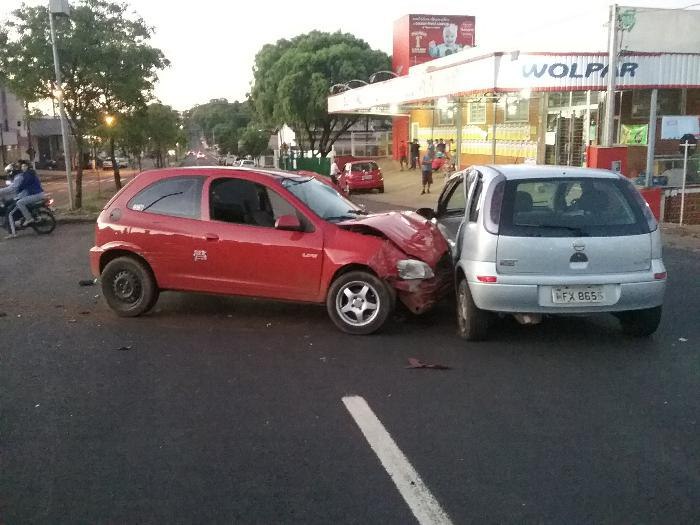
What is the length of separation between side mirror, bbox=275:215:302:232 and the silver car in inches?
67.8

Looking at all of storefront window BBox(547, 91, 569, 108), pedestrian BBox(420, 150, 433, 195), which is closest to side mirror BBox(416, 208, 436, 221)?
pedestrian BBox(420, 150, 433, 195)

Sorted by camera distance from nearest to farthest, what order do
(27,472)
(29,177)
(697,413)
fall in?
(27,472), (697,413), (29,177)

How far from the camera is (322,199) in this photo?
25.6 feet

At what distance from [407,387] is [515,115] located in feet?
92.4

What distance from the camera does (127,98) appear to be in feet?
74.5

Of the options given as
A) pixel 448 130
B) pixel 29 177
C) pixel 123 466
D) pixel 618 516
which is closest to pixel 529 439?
pixel 618 516

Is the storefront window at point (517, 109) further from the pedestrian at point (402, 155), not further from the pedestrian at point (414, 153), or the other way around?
the pedestrian at point (402, 155)

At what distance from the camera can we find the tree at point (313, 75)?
158ft

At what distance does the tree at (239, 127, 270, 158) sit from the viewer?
8481cm

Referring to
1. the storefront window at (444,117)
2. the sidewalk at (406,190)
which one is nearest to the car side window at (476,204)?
the sidewalk at (406,190)

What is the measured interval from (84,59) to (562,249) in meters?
19.4

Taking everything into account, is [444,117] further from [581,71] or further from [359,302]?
[359,302]

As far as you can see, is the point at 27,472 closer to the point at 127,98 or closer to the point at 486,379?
the point at 486,379

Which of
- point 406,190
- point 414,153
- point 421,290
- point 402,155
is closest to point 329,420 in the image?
point 421,290
